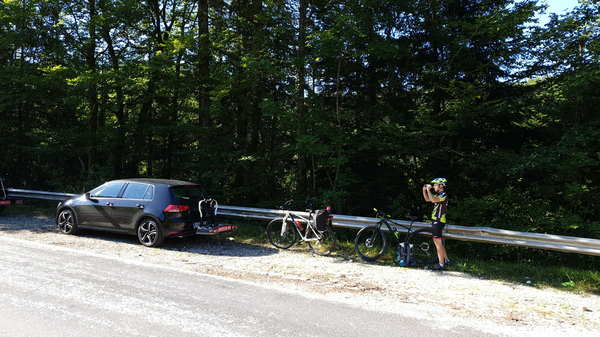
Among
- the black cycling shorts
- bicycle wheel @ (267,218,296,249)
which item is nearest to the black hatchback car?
bicycle wheel @ (267,218,296,249)

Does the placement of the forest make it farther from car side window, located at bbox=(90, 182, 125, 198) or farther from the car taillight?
the car taillight

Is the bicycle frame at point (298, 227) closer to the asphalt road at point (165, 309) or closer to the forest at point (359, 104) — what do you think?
the forest at point (359, 104)

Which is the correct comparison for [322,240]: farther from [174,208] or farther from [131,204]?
[131,204]

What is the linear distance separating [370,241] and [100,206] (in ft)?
22.0

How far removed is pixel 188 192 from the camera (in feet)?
27.2

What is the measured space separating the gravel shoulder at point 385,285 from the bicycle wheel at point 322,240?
0.64ft

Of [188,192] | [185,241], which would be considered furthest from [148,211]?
[185,241]

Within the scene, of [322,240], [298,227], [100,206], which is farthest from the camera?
[100,206]

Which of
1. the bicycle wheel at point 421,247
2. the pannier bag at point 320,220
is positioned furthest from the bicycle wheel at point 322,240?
the bicycle wheel at point 421,247

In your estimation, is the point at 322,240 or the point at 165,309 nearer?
the point at 165,309

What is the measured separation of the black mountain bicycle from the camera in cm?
678

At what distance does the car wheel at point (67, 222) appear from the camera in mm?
8898

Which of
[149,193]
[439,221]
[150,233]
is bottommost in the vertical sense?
[150,233]

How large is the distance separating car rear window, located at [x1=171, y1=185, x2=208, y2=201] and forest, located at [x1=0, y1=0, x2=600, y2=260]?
3114 millimetres
